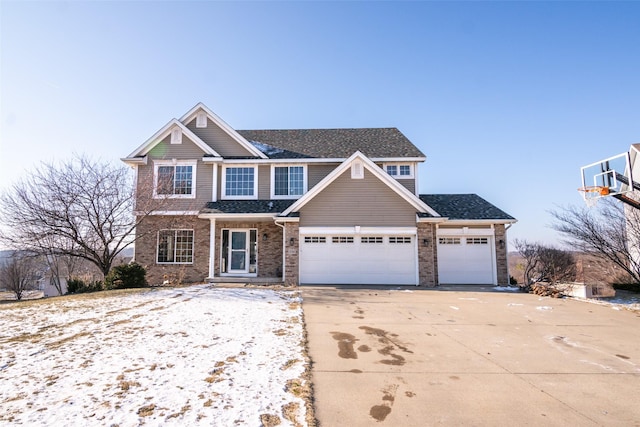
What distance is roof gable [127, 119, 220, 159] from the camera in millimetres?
16797

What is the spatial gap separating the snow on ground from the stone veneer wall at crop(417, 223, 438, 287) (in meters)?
7.93

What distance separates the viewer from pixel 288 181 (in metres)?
17.4

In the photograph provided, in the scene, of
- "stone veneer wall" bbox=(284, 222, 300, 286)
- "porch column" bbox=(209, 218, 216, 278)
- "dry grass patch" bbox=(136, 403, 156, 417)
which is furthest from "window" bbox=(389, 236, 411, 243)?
"dry grass patch" bbox=(136, 403, 156, 417)

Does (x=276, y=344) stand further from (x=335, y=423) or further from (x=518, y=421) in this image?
(x=518, y=421)

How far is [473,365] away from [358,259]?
31.8 feet

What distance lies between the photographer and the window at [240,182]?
1722 cm

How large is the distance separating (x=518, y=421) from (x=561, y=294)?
39.3 feet

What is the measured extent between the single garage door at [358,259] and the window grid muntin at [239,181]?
445cm

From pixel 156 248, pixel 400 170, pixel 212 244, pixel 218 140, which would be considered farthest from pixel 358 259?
pixel 156 248


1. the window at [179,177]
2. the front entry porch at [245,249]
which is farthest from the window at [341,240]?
the window at [179,177]

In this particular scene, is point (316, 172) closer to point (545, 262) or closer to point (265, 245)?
point (265, 245)

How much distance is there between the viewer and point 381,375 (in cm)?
476

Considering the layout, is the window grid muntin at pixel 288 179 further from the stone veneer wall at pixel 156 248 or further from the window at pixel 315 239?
the stone veneer wall at pixel 156 248

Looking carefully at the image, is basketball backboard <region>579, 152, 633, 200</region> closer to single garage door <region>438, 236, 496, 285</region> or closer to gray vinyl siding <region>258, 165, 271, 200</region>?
single garage door <region>438, 236, 496, 285</region>
